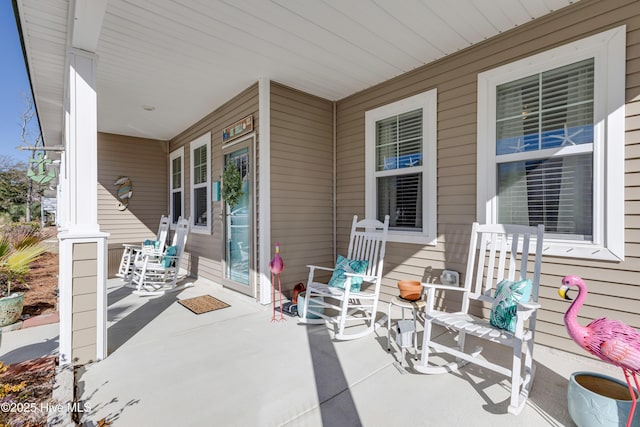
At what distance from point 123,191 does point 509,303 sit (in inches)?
279

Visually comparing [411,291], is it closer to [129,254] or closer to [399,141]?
[399,141]

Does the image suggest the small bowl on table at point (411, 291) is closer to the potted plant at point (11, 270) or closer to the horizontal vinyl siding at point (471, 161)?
the horizontal vinyl siding at point (471, 161)

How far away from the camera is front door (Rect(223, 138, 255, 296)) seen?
13.4ft

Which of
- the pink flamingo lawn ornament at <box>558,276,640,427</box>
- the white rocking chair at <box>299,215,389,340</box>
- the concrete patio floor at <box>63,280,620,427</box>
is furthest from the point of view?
the white rocking chair at <box>299,215,389,340</box>

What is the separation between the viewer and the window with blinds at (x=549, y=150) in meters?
2.48

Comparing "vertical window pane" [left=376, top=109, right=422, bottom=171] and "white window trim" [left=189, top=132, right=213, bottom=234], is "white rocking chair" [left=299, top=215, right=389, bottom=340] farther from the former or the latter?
"white window trim" [left=189, top=132, right=213, bottom=234]

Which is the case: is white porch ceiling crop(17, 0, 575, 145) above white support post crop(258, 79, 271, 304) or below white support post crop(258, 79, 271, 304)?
above

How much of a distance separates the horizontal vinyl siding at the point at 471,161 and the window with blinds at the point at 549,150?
0.76 feet

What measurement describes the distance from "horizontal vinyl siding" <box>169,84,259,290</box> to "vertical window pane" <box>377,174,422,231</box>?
65.4 inches

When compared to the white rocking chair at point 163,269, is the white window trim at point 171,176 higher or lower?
higher

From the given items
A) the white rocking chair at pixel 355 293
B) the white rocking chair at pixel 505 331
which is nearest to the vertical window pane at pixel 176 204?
the white rocking chair at pixel 355 293

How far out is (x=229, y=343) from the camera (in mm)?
2791

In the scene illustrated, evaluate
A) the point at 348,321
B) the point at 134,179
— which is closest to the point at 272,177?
the point at 348,321

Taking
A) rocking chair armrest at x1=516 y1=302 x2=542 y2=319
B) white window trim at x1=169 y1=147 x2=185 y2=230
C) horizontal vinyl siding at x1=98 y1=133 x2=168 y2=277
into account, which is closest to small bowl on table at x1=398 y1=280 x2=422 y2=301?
rocking chair armrest at x1=516 y1=302 x2=542 y2=319
